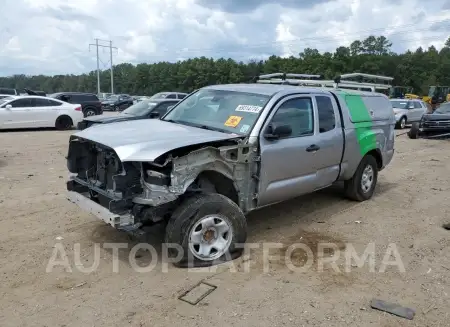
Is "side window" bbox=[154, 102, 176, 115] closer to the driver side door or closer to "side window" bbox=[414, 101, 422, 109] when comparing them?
the driver side door

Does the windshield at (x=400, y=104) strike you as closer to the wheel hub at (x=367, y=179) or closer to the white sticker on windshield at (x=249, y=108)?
the wheel hub at (x=367, y=179)

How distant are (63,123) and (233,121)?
591 inches

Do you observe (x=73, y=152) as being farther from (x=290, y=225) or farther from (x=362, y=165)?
(x=362, y=165)

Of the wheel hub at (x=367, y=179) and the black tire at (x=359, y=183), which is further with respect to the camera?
the wheel hub at (x=367, y=179)

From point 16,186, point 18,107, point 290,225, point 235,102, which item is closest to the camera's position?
point 235,102

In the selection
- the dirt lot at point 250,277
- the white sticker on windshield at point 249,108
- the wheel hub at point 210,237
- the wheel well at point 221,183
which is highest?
the white sticker on windshield at point 249,108

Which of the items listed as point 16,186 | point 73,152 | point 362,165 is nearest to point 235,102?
point 73,152

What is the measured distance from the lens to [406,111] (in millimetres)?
21250

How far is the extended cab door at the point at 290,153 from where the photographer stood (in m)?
4.78

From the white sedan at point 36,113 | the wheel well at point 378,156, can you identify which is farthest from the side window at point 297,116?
the white sedan at point 36,113

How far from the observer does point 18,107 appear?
54.9 feet

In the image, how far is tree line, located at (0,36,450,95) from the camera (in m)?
77.5

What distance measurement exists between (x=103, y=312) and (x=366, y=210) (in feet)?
14.3

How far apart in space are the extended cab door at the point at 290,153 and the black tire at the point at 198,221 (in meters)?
0.55
